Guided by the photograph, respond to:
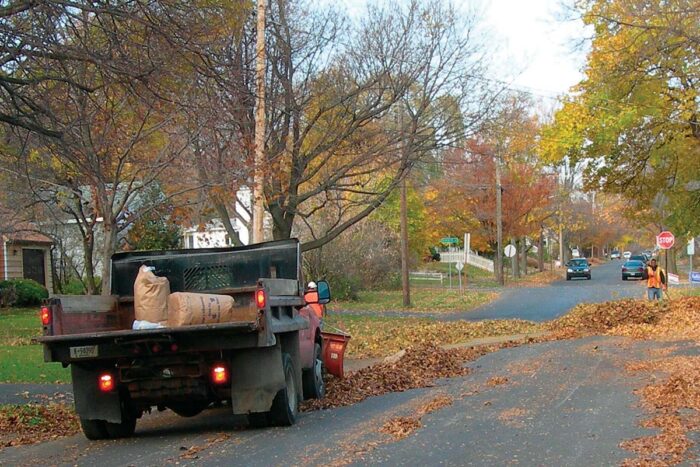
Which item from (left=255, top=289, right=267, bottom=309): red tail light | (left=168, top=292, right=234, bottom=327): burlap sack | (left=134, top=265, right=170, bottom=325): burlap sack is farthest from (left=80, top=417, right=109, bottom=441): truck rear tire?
(left=255, top=289, right=267, bottom=309): red tail light

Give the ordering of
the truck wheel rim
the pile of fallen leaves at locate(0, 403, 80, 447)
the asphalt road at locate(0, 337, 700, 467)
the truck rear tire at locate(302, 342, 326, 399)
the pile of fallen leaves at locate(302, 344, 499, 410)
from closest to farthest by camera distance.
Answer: the asphalt road at locate(0, 337, 700, 467) < the truck wheel rim < the pile of fallen leaves at locate(0, 403, 80, 447) < the truck rear tire at locate(302, 342, 326, 399) < the pile of fallen leaves at locate(302, 344, 499, 410)

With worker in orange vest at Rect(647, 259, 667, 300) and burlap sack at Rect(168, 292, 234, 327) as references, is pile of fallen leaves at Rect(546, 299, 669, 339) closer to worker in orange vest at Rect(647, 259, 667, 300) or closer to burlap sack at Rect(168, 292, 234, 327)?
worker in orange vest at Rect(647, 259, 667, 300)

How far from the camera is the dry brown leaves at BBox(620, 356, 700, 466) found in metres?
7.40

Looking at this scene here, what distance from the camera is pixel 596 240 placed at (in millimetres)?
109375

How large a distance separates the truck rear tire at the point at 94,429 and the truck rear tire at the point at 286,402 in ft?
6.19

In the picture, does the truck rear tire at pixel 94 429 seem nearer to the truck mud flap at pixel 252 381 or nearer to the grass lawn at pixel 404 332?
the truck mud flap at pixel 252 381

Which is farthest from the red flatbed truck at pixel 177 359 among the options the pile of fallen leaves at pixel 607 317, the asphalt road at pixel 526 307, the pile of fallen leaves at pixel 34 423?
the asphalt road at pixel 526 307

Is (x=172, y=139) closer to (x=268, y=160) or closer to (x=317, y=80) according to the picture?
(x=268, y=160)

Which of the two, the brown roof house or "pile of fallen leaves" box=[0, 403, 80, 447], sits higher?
the brown roof house

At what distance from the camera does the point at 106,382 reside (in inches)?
361

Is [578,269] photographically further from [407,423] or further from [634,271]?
[407,423]

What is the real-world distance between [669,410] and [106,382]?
6201 mm

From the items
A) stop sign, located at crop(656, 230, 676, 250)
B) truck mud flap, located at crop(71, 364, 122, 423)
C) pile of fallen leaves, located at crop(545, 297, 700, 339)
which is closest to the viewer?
truck mud flap, located at crop(71, 364, 122, 423)

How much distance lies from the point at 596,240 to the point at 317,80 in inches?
3637
